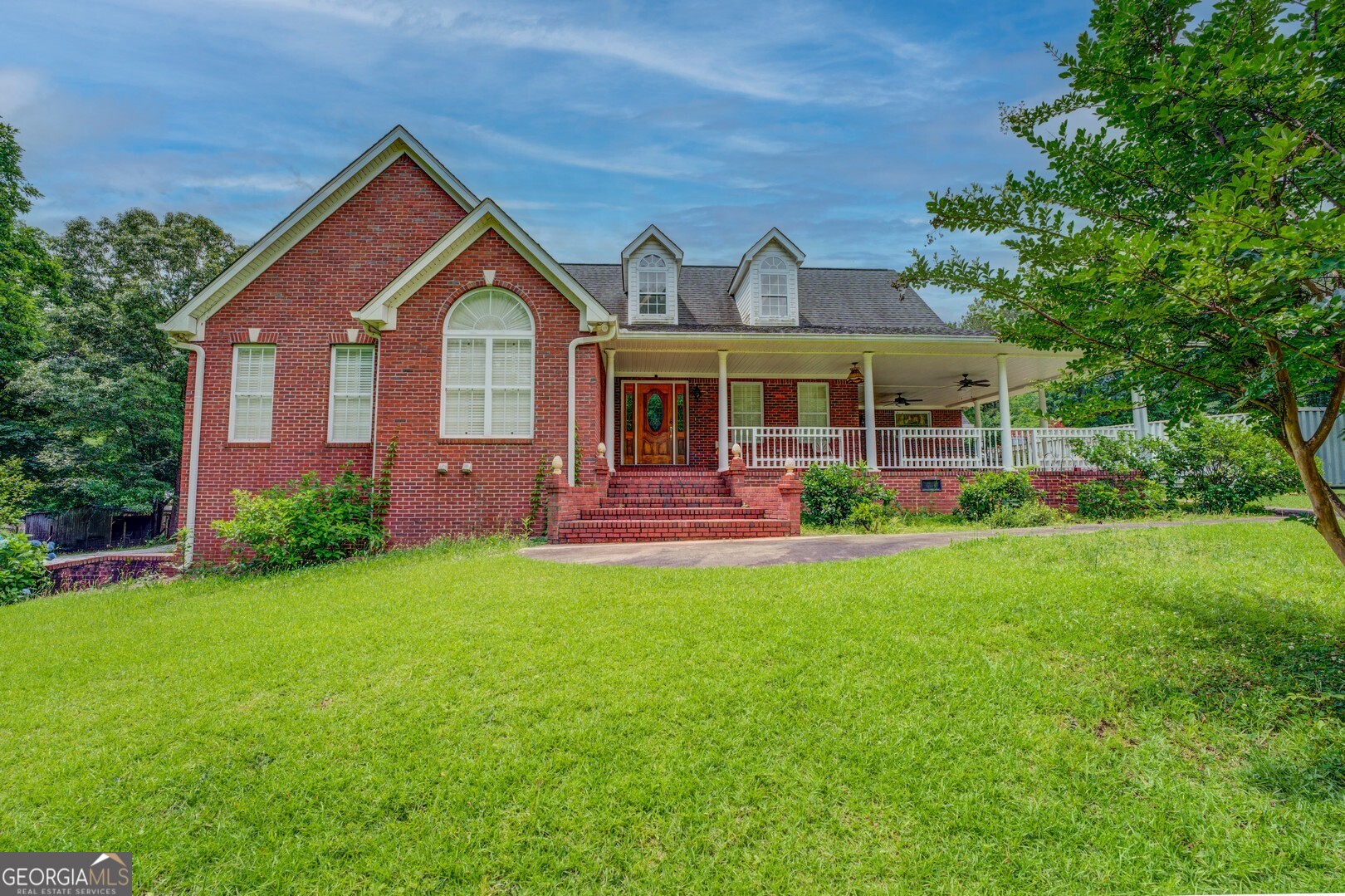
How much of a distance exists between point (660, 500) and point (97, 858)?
8.62 metres

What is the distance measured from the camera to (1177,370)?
329 cm

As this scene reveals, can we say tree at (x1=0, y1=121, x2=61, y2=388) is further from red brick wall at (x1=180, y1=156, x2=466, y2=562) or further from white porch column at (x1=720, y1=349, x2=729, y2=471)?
white porch column at (x1=720, y1=349, x2=729, y2=471)

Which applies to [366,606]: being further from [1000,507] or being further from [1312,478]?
[1000,507]

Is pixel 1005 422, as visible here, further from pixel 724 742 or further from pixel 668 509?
pixel 724 742

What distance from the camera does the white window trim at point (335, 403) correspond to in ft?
37.0

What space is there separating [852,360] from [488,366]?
8.97 m

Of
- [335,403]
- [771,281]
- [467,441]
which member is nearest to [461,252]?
[467,441]

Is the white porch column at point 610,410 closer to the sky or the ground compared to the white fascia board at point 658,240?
closer to the ground

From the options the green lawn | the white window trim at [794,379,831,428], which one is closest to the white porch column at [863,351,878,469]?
the white window trim at [794,379,831,428]

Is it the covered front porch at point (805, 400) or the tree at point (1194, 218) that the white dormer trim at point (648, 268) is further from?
the tree at point (1194, 218)

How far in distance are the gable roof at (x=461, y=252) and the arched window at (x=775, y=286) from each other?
5.77 meters

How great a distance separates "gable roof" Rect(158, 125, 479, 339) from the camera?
1114cm

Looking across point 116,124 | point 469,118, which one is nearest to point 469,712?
point 469,118

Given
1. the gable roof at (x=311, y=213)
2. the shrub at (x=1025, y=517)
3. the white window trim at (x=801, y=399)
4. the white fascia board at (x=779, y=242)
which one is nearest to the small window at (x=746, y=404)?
the white window trim at (x=801, y=399)
